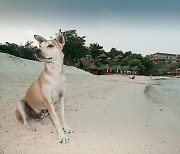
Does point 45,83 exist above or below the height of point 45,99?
above

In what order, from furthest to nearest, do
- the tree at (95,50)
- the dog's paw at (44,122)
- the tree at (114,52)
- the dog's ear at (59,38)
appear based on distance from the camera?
the tree at (114,52) < the tree at (95,50) < the dog's paw at (44,122) < the dog's ear at (59,38)

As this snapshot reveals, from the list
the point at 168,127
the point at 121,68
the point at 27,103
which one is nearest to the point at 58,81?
the point at 27,103

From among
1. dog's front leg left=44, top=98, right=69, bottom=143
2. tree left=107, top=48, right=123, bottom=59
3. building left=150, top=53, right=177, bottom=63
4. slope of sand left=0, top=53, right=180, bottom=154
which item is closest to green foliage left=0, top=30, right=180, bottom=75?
tree left=107, top=48, right=123, bottom=59

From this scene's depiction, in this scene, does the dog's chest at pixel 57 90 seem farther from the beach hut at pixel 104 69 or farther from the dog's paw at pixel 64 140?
the beach hut at pixel 104 69

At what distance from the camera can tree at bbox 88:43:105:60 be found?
217 ft

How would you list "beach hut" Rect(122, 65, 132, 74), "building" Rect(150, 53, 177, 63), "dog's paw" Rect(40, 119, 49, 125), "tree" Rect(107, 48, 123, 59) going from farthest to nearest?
"building" Rect(150, 53, 177, 63) < "tree" Rect(107, 48, 123, 59) < "beach hut" Rect(122, 65, 132, 74) < "dog's paw" Rect(40, 119, 49, 125)

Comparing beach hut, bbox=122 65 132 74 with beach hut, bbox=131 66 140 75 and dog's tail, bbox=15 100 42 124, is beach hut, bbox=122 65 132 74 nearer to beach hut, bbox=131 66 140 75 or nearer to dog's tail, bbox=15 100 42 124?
beach hut, bbox=131 66 140 75

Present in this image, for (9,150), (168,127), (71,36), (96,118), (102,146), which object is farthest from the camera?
(71,36)

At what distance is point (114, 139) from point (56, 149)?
4.20 ft

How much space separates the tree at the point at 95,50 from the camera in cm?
6606

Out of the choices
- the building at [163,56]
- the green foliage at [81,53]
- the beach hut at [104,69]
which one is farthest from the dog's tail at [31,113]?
the building at [163,56]

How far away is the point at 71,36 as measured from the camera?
60156 millimetres

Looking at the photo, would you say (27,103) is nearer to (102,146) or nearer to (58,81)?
(58,81)

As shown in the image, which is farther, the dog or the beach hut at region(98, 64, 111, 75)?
the beach hut at region(98, 64, 111, 75)
